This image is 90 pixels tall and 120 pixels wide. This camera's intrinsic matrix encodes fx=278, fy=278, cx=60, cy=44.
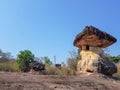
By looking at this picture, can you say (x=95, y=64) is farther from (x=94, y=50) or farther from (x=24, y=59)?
(x=24, y=59)

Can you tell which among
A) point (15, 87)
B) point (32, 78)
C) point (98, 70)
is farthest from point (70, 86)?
Answer: point (98, 70)

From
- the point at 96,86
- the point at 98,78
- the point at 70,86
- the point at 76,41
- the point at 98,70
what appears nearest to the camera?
the point at 70,86

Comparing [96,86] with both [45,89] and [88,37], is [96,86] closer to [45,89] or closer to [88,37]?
[45,89]

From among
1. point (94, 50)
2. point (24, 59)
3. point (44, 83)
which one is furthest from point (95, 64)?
point (24, 59)

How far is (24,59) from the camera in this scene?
55.2ft

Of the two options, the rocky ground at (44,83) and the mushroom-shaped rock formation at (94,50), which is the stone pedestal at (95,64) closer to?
the mushroom-shaped rock formation at (94,50)

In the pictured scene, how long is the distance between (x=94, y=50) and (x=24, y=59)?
840cm

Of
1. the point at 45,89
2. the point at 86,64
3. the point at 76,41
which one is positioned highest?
the point at 76,41

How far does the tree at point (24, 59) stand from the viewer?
53.1 feet

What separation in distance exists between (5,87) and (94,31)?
4.18 metres

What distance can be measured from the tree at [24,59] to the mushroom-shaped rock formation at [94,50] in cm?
736

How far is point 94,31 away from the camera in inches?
342

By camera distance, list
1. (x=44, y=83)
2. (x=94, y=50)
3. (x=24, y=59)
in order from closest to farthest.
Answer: (x=44, y=83), (x=94, y=50), (x=24, y=59)

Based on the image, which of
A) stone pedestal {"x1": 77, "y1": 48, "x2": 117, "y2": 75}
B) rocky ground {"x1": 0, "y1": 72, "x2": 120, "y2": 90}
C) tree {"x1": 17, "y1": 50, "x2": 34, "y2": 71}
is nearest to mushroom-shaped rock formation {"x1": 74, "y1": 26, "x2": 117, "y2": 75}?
stone pedestal {"x1": 77, "y1": 48, "x2": 117, "y2": 75}
